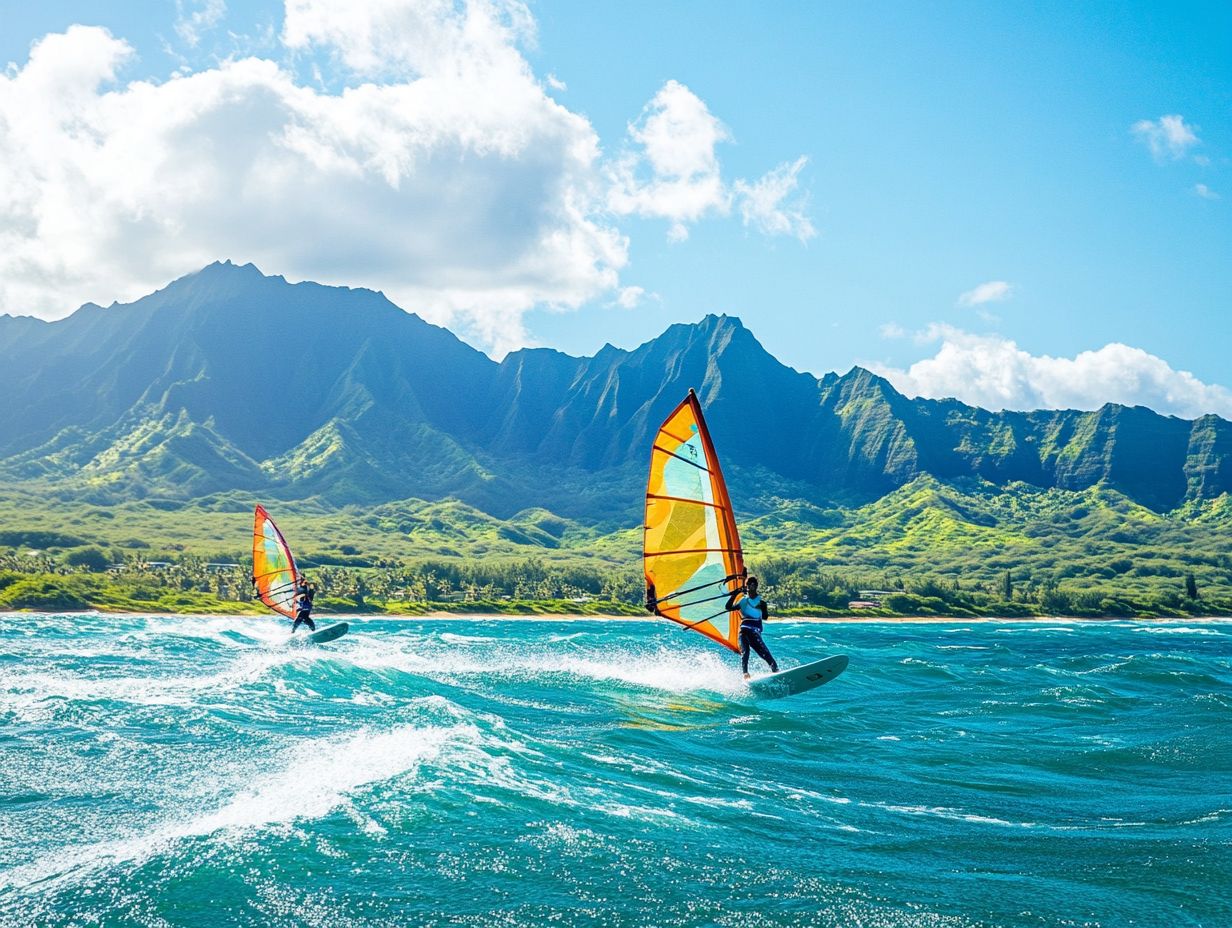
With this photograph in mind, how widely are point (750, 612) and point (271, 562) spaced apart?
3326 cm

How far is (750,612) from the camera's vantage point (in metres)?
23.8

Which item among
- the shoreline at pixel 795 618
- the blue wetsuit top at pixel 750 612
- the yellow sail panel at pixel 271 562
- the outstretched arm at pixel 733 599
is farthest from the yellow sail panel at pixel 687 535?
the shoreline at pixel 795 618

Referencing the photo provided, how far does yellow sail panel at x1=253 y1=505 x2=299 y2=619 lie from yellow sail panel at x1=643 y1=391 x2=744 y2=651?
2767 cm

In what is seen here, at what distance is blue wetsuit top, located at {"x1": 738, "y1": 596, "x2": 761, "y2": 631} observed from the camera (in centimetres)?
2369

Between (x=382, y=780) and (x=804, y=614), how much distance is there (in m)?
117

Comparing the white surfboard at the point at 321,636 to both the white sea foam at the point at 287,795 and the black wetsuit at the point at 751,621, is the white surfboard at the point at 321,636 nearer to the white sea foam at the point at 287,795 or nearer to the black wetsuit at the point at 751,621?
the white sea foam at the point at 287,795

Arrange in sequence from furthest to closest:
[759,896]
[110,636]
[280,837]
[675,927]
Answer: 1. [110,636]
2. [280,837]
3. [759,896]
4. [675,927]

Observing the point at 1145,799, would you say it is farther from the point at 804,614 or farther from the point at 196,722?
the point at 804,614

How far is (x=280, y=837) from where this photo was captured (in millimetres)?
13352

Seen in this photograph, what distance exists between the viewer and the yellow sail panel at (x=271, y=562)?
46.6 m

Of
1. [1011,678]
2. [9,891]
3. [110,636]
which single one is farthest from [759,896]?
[110,636]

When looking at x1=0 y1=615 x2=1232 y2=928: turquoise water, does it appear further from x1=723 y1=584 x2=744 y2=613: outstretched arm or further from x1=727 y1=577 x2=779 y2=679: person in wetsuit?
x1=723 y1=584 x2=744 y2=613: outstretched arm

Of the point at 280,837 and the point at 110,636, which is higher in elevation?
the point at 280,837

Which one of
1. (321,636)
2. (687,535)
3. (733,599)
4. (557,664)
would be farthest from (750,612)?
(321,636)
